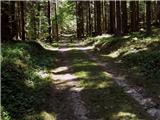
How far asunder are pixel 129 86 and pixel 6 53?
656 cm

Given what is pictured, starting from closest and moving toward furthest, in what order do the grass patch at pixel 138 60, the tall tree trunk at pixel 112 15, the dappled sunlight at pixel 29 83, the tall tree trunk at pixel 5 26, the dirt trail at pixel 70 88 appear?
1. the dirt trail at pixel 70 88
2. the dappled sunlight at pixel 29 83
3. the grass patch at pixel 138 60
4. the tall tree trunk at pixel 5 26
5. the tall tree trunk at pixel 112 15

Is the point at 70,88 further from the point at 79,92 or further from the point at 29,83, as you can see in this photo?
the point at 29,83

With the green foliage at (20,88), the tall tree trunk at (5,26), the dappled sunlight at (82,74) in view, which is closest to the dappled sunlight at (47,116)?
the green foliage at (20,88)

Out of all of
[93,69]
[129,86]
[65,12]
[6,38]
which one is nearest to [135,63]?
[93,69]

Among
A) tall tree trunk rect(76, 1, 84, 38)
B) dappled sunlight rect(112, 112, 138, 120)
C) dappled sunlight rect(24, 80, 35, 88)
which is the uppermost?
tall tree trunk rect(76, 1, 84, 38)

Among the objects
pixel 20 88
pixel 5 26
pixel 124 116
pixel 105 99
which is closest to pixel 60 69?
pixel 20 88

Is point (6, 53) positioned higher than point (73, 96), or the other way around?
point (6, 53)

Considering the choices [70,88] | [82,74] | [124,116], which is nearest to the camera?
[124,116]

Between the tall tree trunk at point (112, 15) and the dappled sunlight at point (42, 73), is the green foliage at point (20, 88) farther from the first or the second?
the tall tree trunk at point (112, 15)

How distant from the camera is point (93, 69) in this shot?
2034 cm

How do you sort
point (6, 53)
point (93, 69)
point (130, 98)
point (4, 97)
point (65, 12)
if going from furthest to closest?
1. point (65, 12)
2. point (93, 69)
3. point (6, 53)
4. point (130, 98)
5. point (4, 97)

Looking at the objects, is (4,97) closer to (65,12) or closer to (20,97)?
(20,97)

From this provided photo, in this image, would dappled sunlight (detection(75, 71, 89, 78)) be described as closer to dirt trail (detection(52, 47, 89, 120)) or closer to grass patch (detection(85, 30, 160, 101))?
dirt trail (detection(52, 47, 89, 120))

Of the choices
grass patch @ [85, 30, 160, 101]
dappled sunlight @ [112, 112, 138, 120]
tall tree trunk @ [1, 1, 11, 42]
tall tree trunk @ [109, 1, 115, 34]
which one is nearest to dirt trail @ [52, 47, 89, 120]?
dappled sunlight @ [112, 112, 138, 120]
